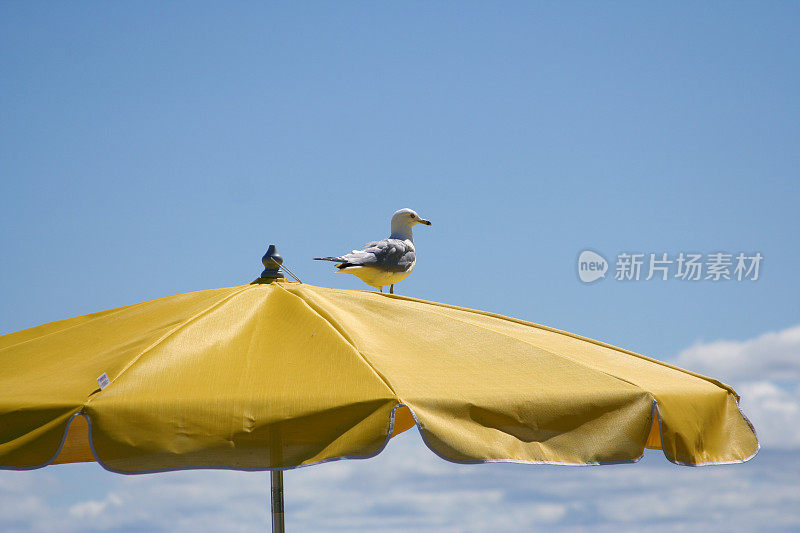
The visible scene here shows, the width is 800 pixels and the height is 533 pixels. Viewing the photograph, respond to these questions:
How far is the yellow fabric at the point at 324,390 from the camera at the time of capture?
11.6ft

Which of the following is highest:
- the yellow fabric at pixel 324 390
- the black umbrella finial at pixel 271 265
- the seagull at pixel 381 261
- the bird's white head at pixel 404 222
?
the bird's white head at pixel 404 222

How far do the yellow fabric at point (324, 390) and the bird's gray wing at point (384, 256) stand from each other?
3110mm

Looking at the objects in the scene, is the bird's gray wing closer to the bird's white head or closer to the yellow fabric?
the bird's white head

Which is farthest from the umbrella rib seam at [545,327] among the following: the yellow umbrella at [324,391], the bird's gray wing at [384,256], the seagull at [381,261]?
the bird's gray wing at [384,256]

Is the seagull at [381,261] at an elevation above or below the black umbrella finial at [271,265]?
above

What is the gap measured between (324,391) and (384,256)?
4660 mm

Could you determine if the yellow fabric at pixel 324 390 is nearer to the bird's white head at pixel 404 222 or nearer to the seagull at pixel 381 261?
the seagull at pixel 381 261

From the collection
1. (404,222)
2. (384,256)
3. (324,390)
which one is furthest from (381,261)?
(324,390)

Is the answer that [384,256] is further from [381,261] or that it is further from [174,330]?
[174,330]

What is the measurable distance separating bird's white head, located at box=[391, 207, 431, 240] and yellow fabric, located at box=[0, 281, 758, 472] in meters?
4.29

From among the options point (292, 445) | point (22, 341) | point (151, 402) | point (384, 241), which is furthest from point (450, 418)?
point (384, 241)

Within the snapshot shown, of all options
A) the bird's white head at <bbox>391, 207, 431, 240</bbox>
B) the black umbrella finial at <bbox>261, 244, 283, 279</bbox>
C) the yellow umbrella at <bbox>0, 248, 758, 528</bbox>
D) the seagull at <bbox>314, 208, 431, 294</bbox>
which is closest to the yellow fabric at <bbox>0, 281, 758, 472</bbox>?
the yellow umbrella at <bbox>0, 248, 758, 528</bbox>

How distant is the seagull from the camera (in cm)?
798

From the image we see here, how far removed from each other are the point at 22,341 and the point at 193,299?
1.04m
